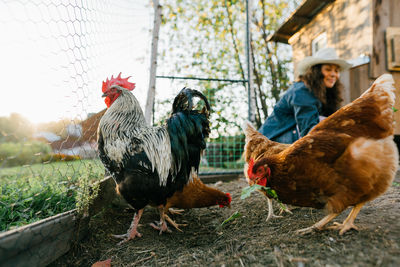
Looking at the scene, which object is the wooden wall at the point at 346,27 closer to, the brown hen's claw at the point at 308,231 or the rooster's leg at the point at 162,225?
the brown hen's claw at the point at 308,231

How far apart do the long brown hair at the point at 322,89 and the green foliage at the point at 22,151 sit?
10.3 ft

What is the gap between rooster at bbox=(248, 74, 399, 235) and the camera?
148 centimetres

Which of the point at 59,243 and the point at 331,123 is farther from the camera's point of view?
the point at 331,123

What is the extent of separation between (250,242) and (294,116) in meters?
2.16

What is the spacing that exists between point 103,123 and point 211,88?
10.6ft

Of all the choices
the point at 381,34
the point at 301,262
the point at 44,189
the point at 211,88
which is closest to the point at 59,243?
the point at 44,189

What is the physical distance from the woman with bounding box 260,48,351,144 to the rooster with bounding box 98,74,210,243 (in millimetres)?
1320

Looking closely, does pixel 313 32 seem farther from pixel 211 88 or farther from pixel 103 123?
pixel 103 123

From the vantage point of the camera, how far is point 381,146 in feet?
5.01

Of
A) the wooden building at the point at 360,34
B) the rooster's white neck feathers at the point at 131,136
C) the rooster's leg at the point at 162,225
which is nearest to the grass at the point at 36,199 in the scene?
the rooster's white neck feathers at the point at 131,136

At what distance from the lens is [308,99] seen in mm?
3008

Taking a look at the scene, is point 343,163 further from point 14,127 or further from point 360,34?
point 360,34

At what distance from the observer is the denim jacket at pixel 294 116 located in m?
2.92

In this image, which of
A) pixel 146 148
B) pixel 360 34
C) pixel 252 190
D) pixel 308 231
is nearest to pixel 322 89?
pixel 360 34
